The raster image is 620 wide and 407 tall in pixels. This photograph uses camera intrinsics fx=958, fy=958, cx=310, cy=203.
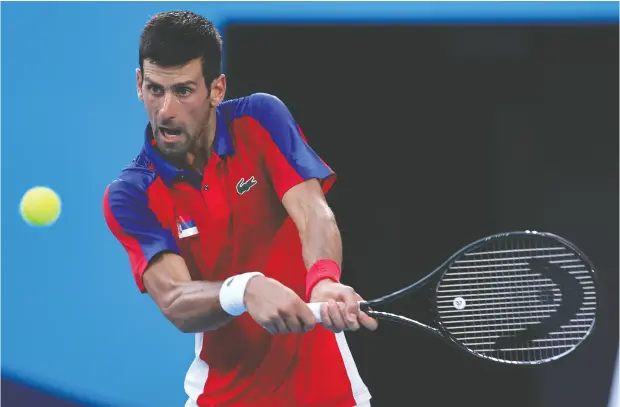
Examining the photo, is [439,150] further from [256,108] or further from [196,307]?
[196,307]

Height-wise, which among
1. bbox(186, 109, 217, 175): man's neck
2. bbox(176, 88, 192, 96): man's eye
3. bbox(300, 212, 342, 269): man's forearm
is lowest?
bbox(300, 212, 342, 269): man's forearm

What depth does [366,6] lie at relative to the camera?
4340mm

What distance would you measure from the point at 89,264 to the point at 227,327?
1638mm

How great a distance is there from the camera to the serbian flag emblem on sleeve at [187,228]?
2.89m

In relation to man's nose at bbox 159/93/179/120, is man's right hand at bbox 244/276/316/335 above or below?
below

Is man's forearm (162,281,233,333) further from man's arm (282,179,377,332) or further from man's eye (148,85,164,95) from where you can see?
man's eye (148,85,164,95)

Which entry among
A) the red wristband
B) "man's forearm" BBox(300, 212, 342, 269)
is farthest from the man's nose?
the red wristband

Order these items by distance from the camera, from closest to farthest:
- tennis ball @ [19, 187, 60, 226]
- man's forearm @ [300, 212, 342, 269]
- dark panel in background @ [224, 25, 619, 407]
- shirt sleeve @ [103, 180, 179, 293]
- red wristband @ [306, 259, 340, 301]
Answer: red wristband @ [306, 259, 340, 301] → man's forearm @ [300, 212, 342, 269] → shirt sleeve @ [103, 180, 179, 293] → dark panel in background @ [224, 25, 619, 407] → tennis ball @ [19, 187, 60, 226]

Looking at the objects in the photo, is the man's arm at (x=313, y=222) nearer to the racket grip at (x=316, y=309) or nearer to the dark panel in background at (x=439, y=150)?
the racket grip at (x=316, y=309)

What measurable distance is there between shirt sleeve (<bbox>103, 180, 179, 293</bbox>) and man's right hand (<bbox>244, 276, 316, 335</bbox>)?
1.45ft

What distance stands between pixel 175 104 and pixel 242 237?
45 centimetres

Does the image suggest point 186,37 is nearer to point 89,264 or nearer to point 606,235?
point 89,264

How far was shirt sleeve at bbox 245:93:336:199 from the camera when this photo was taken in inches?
114

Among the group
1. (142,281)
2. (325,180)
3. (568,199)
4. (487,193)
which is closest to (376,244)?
(487,193)
